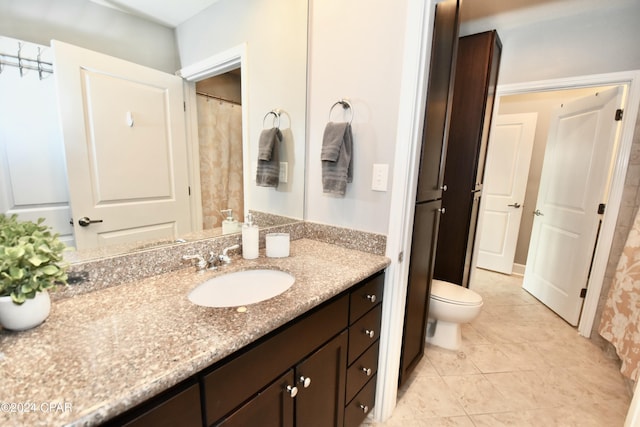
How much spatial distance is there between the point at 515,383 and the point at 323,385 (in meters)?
1.46

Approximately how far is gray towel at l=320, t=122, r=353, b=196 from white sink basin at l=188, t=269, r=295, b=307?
494 millimetres

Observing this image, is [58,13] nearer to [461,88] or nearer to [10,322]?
[10,322]

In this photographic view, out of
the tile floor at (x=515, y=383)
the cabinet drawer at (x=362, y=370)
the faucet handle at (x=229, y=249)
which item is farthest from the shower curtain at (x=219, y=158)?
the tile floor at (x=515, y=383)

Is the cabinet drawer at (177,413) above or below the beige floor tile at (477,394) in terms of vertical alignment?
above

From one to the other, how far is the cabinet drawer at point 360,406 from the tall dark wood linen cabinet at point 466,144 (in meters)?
1.34

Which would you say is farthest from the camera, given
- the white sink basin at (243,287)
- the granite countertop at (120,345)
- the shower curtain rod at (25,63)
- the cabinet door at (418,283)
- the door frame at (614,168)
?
the door frame at (614,168)

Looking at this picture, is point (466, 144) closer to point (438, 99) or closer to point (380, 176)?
point (438, 99)

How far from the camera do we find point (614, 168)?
2.03 m

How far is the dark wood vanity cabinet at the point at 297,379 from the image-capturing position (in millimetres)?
590

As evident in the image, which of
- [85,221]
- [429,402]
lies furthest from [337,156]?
[429,402]

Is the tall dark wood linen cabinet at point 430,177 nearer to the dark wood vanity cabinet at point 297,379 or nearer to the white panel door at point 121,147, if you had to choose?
Result: the dark wood vanity cabinet at point 297,379

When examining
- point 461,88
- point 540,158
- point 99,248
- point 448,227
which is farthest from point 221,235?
point 540,158

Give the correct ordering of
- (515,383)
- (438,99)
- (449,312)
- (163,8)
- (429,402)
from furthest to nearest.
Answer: (449,312) → (515,383) → (429,402) → (438,99) → (163,8)

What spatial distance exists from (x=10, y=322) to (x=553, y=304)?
3525 mm
